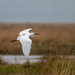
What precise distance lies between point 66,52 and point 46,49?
264 inches

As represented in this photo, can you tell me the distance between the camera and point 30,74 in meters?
6.57

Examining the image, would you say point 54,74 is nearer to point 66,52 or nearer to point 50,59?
point 66,52

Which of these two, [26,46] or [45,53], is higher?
[26,46]

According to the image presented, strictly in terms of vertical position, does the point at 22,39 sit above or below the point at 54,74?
above

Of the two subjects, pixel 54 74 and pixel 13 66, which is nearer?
pixel 54 74

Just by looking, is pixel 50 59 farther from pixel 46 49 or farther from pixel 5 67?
pixel 46 49

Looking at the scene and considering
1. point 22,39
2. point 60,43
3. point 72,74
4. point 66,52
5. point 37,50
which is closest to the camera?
point 22,39

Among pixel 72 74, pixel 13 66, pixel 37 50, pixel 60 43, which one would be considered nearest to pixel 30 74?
pixel 72 74

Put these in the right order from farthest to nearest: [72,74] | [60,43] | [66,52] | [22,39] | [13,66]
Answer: [60,43] < [13,66] < [66,52] < [72,74] < [22,39]

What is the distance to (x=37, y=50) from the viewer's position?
1398cm

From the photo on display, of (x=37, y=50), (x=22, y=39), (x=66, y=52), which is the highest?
(x=22, y=39)

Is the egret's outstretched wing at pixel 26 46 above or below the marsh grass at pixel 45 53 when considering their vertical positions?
above

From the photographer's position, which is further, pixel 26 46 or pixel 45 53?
pixel 45 53

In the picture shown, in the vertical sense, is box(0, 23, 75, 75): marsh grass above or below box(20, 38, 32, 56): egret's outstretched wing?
below
